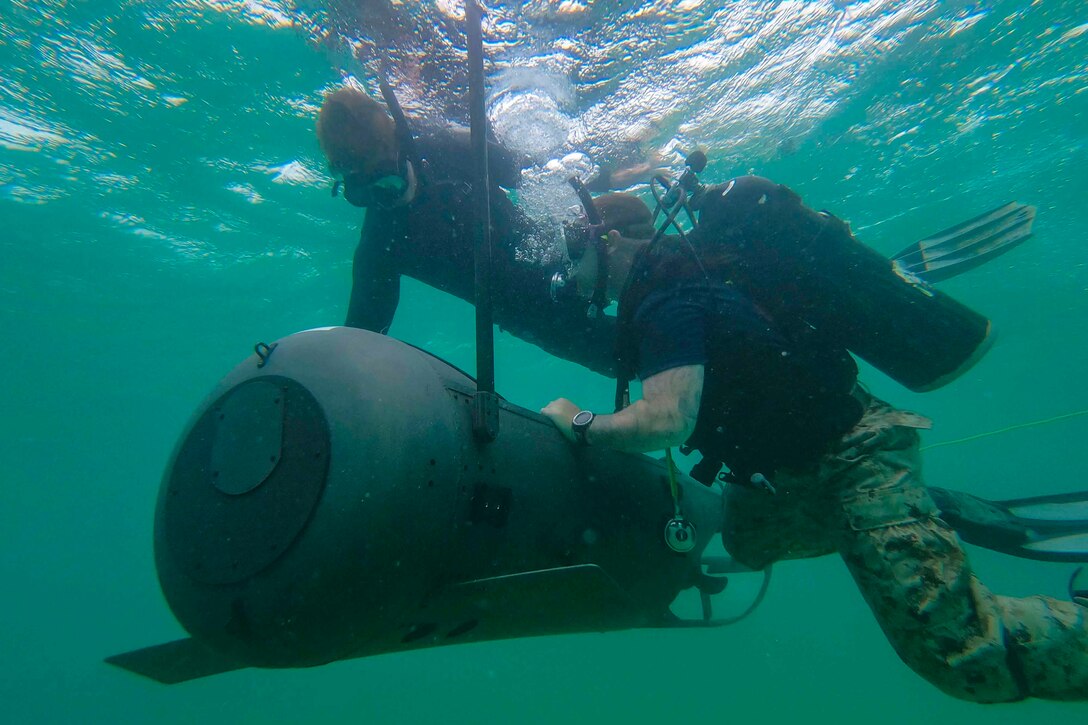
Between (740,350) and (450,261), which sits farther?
(450,261)

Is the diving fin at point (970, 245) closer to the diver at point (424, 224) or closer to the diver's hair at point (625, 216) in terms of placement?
the diver's hair at point (625, 216)

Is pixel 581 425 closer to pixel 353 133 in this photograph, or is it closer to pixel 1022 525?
pixel 353 133

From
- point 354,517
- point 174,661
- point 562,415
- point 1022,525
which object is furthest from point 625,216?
point 174,661

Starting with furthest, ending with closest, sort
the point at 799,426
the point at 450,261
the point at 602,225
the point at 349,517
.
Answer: the point at 450,261
the point at 602,225
the point at 799,426
the point at 349,517

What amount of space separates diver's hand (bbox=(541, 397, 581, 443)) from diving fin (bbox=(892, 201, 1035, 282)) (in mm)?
2531

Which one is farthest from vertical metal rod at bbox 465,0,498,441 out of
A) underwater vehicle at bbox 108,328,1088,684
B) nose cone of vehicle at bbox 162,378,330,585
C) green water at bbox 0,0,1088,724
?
green water at bbox 0,0,1088,724

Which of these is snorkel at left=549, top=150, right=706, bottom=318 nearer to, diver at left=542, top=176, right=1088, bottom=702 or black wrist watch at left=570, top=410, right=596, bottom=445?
diver at left=542, top=176, right=1088, bottom=702

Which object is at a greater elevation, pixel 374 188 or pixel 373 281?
pixel 374 188

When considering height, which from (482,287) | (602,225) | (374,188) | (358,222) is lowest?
(482,287)

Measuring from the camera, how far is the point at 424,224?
4.23 metres

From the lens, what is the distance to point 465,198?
4297 mm

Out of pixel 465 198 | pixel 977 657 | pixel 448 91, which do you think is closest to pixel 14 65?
pixel 448 91

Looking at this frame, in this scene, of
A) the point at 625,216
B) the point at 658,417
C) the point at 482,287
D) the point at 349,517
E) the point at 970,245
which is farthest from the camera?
the point at 625,216

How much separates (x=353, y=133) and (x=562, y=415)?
246cm
